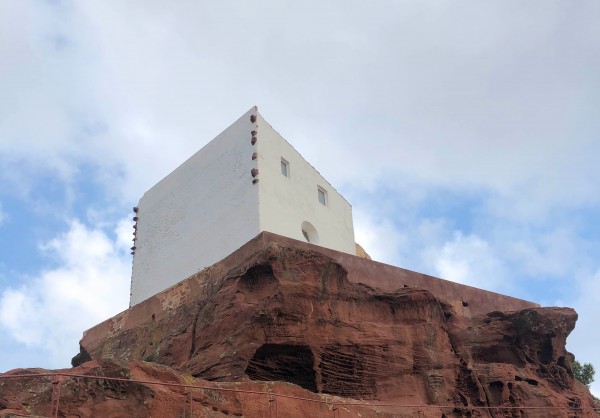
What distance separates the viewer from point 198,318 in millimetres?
14039

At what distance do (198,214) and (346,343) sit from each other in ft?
24.8

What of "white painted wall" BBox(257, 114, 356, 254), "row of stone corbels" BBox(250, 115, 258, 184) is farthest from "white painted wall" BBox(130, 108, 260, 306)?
"white painted wall" BBox(257, 114, 356, 254)

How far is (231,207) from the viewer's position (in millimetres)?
17641

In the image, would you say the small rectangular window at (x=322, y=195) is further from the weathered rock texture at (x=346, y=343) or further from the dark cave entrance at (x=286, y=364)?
the dark cave entrance at (x=286, y=364)

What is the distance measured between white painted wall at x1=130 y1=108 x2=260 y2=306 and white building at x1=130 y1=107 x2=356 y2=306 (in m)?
0.03

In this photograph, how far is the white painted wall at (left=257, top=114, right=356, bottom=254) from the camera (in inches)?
682

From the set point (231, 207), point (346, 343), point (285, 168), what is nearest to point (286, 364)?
point (346, 343)

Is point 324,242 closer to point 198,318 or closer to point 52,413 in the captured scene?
point 198,318

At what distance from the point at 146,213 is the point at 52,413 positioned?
1429 centimetres

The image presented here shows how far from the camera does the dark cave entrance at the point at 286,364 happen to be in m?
12.4

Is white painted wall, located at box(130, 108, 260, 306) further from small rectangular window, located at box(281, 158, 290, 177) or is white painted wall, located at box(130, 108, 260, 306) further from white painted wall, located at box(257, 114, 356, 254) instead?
small rectangular window, located at box(281, 158, 290, 177)

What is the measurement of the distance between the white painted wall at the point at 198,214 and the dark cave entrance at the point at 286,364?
4.43 metres

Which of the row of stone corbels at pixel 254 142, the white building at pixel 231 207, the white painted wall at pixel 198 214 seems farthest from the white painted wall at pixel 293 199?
the white painted wall at pixel 198 214

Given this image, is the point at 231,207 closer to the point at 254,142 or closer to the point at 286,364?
the point at 254,142
